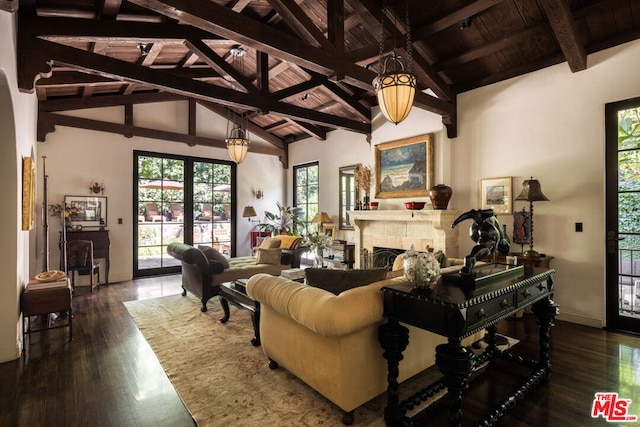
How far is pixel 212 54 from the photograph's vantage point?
4738mm

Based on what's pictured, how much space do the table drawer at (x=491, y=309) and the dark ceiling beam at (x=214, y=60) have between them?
456cm

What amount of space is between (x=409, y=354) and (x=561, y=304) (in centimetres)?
298

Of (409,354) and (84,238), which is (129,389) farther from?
(84,238)

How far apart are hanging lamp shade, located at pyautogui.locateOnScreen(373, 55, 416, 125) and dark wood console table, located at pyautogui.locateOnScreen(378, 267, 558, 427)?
1.59m

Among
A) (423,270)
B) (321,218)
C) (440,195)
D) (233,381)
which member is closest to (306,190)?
(321,218)

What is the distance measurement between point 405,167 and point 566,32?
283 centimetres

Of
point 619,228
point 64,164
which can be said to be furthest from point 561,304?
point 64,164

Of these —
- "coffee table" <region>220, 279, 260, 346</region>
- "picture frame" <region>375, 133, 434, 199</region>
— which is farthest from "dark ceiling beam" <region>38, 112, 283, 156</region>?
"coffee table" <region>220, 279, 260, 346</region>

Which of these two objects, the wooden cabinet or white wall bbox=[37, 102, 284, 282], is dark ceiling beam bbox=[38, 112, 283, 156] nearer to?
white wall bbox=[37, 102, 284, 282]

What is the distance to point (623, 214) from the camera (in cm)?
371

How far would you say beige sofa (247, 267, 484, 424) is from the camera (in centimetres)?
196

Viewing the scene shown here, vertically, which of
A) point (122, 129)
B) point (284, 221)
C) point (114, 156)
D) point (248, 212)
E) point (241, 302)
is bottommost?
point (241, 302)

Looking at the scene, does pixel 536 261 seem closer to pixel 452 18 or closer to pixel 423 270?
pixel 423 270

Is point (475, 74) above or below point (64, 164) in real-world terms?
above
